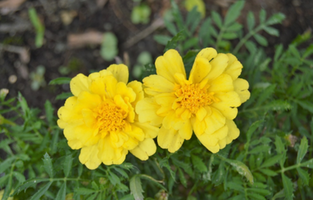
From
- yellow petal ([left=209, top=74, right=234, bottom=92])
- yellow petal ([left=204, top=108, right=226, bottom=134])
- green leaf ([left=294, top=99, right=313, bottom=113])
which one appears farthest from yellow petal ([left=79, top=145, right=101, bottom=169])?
green leaf ([left=294, top=99, right=313, bottom=113])

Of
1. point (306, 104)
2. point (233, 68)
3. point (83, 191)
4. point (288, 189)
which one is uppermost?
point (233, 68)

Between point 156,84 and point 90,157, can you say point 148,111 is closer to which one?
point 156,84

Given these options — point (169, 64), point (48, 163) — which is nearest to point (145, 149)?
point (169, 64)

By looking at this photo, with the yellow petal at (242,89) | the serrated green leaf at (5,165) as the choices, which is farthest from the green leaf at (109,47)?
the yellow petal at (242,89)

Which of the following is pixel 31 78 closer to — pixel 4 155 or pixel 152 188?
pixel 4 155

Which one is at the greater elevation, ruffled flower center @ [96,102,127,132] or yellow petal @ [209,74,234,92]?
yellow petal @ [209,74,234,92]

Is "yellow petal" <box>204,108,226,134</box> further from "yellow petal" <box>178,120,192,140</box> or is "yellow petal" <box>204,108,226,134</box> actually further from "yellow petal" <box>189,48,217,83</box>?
"yellow petal" <box>189,48,217,83</box>
